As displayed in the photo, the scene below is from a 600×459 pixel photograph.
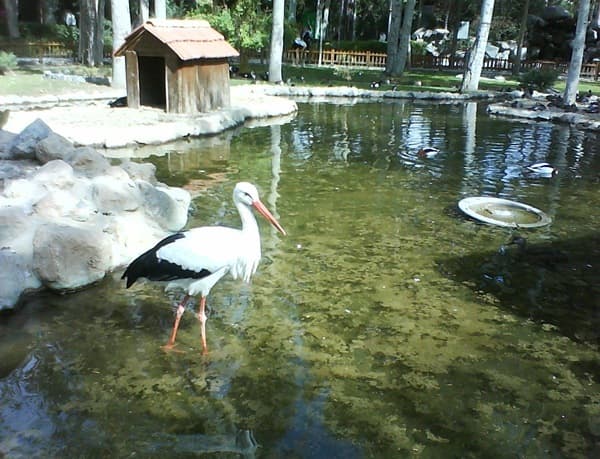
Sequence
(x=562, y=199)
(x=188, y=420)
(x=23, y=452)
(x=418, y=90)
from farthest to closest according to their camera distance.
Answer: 1. (x=418, y=90)
2. (x=562, y=199)
3. (x=188, y=420)
4. (x=23, y=452)

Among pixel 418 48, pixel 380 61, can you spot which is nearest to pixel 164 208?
pixel 380 61

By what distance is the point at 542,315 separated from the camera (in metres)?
5.45

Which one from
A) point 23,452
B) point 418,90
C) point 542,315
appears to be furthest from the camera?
point 418,90

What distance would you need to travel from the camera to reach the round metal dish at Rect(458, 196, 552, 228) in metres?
7.88

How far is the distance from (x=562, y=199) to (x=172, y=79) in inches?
357

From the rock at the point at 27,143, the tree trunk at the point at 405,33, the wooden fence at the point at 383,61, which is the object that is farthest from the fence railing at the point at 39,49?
the rock at the point at 27,143

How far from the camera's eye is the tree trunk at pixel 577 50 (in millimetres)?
18312

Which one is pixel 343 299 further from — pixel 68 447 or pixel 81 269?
pixel 68 447

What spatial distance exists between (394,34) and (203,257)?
86.3 ft

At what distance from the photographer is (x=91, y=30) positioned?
24312mm

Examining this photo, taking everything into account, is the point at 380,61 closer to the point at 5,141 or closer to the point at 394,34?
the point at 394,34

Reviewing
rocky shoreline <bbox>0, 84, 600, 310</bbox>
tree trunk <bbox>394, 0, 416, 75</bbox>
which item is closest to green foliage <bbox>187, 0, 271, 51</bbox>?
tree trunk <bbox>394, 0, 416, 75</bbox>

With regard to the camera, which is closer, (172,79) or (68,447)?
(68,447)

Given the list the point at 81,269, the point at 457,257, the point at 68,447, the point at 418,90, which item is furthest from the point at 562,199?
the point at 418,90
